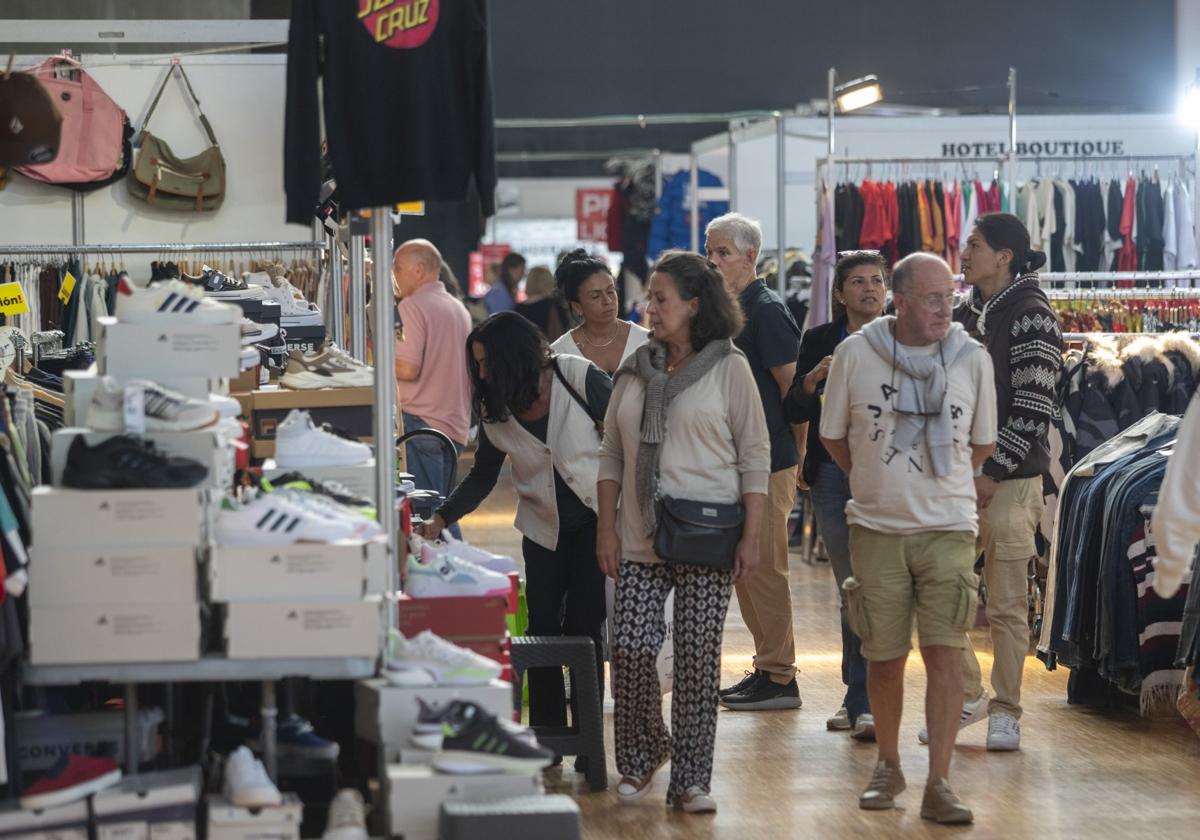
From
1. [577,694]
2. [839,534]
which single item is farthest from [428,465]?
[577,694]

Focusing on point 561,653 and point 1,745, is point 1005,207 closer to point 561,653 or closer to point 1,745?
point 561,653

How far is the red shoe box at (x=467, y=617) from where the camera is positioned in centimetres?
413

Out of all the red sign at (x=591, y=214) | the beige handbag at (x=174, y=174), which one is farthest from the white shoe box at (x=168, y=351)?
Result: the red sign at (x=591, y=214)

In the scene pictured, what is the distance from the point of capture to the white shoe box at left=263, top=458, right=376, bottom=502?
406 cm

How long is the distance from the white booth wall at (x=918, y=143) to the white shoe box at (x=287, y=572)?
801cm

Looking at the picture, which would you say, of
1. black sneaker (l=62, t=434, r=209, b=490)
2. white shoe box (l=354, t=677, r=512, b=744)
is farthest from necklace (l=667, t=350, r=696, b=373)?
black sneaker (l=62, t=434, r=209, b=490)

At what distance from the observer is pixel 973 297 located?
559 centimetres

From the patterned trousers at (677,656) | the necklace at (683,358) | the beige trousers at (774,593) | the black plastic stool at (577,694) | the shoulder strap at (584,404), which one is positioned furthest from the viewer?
the beige trousers at (774,593)

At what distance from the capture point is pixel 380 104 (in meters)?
3.92

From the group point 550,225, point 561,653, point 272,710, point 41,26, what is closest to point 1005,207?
point 41,26

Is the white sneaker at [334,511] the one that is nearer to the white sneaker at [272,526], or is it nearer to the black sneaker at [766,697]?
the white sneaker at [272,526]

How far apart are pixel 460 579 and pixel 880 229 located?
21.6ft

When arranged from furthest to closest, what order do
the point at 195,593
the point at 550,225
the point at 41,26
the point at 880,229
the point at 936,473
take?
1. the point at 550,225
2. the point at 880,229
3. the point at 41,26
4. the point at 936,473
5. the point at 195,593

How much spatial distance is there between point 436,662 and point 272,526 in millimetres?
492
